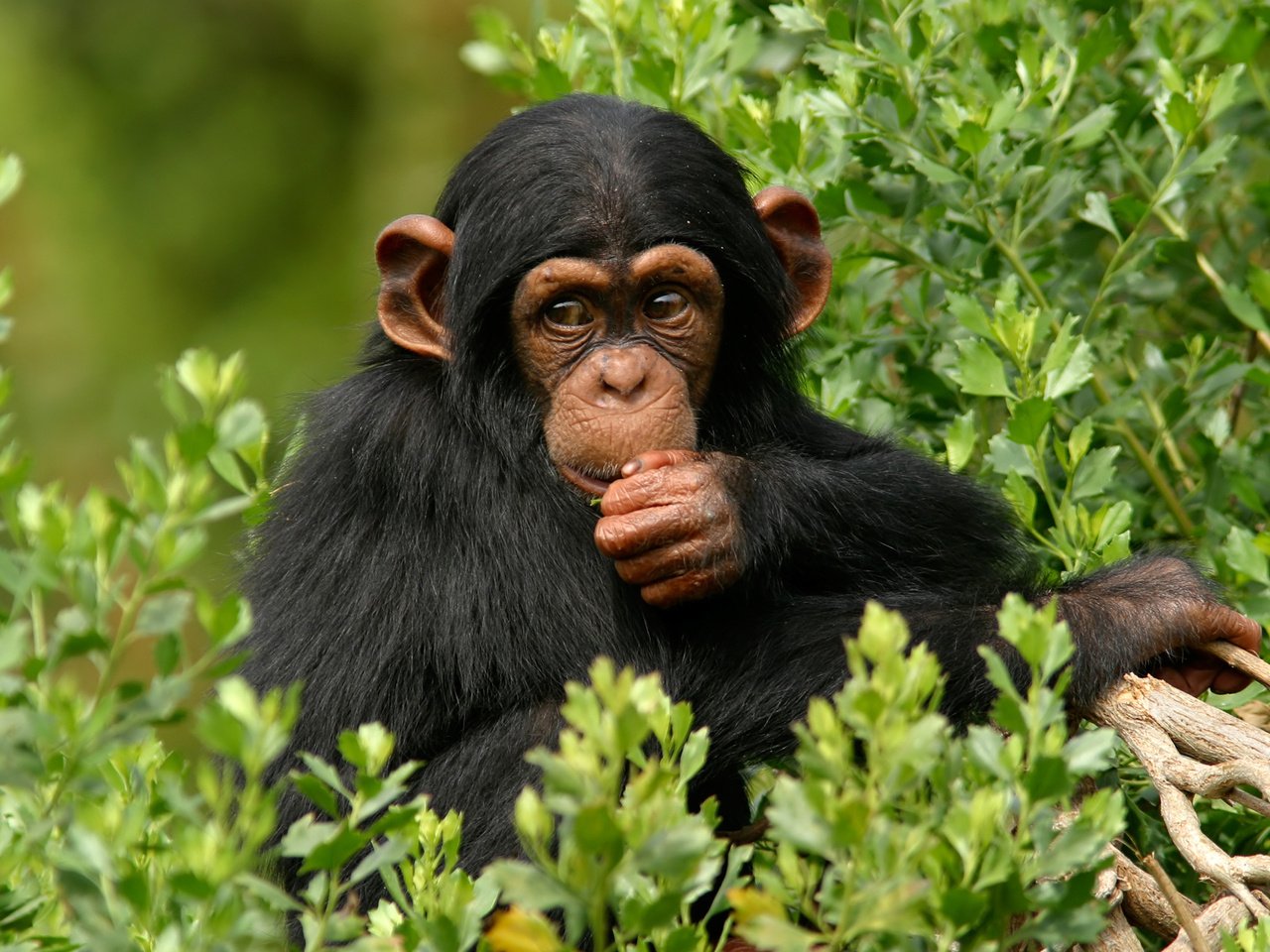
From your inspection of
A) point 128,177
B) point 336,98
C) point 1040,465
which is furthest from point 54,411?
point 1040,465

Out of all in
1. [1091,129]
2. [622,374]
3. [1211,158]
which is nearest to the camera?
[622,374]

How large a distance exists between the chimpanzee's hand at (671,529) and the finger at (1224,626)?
101cm

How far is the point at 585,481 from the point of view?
3918 mm

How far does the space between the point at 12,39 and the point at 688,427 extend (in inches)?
406

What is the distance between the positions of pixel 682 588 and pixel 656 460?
29cm

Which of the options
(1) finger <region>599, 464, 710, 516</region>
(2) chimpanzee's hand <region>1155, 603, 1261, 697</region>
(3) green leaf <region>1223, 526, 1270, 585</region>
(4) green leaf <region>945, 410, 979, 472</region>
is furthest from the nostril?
(3) green leaf <region>1223, 526, 1270, 585</region>

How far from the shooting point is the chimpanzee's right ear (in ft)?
13.6

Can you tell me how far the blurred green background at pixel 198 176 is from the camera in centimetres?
1178

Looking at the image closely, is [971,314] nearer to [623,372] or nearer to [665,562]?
[623,372]

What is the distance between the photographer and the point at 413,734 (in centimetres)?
400

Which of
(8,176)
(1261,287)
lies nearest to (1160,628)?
(1261,287)

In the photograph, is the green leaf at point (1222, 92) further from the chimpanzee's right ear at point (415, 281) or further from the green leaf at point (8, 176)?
the green leaf at point (8, 176)

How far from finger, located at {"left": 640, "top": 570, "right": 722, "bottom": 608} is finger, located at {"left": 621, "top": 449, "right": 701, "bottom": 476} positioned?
0.25 metres

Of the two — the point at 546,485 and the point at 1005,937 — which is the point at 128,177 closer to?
the point at 546,485
